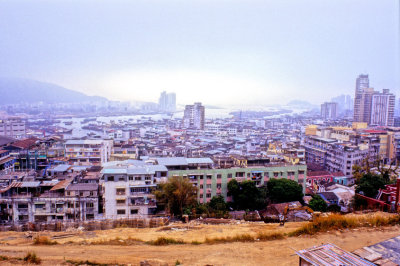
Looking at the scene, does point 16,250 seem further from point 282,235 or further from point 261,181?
point 261,181

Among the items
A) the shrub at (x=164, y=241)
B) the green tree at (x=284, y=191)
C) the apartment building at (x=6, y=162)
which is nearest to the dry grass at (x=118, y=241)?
the shrub at (x=164, y=241)

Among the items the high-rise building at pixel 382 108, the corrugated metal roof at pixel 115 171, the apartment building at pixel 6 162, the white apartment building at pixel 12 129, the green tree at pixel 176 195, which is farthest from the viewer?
the high-rise building at pixel 382 108

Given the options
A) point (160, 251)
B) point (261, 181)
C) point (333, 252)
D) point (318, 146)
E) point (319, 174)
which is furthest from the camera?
point (318, 146)

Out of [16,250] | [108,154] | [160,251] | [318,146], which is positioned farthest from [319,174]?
[16,250]

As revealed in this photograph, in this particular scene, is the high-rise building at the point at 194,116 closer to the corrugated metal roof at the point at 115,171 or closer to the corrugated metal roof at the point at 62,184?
the corrugated metal roof at the point at 115,171

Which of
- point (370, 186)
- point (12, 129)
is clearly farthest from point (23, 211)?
point (12, 129)

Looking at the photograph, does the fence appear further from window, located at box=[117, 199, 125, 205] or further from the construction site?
window, located at box=[117, 199, 125, 205]
